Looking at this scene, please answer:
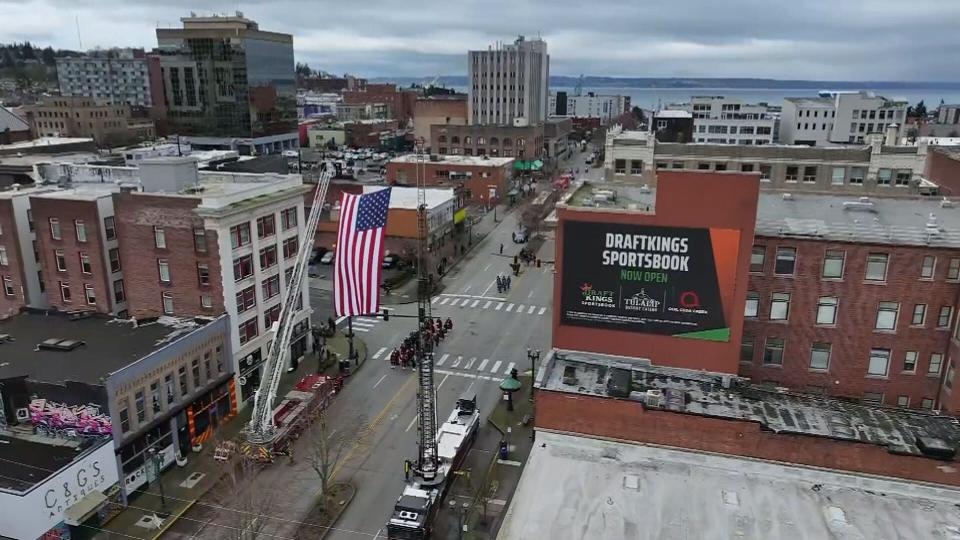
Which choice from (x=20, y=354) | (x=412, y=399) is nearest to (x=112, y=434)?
(x=20, y=354)

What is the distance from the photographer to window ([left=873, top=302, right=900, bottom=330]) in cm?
3131

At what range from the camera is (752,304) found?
32469mm

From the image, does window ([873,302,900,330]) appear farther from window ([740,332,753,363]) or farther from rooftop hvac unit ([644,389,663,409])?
rooftop hvac unit ([644,389,663,409])

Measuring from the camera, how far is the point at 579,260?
104ft

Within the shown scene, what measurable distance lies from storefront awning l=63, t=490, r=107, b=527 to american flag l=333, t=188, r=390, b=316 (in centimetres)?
1454

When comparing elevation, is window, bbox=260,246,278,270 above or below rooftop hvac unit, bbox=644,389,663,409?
above

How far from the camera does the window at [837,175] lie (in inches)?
2333

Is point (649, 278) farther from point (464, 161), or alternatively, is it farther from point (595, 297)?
point (464, 161)

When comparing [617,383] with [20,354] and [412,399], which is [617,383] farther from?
[20,354]

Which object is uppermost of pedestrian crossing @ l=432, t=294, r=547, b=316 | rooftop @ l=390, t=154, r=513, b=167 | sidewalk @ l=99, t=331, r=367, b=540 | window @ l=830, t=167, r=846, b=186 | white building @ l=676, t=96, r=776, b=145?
white building @ l=676, t=96, r=776, b=145

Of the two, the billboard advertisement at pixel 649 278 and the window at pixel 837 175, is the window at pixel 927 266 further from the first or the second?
the window at pixel 837 175

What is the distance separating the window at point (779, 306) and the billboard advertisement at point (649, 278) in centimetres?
352

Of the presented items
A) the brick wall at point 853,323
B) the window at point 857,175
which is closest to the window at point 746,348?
the brick wall at point 853,323

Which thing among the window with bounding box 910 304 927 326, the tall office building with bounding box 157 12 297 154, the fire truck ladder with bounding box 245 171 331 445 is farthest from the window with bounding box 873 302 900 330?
the tall office building with bounding box 157 12 297 154
